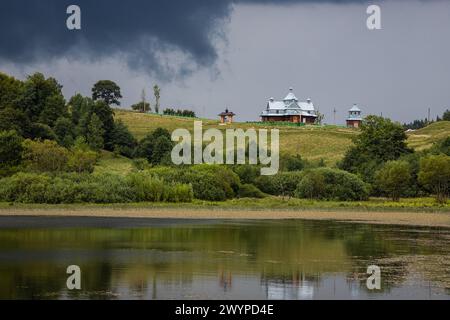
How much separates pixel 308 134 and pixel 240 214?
283 feet

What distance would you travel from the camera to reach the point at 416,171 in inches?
4247

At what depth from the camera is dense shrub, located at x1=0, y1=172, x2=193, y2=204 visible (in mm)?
89500

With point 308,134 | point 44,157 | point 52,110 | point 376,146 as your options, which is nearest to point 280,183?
point 376,146

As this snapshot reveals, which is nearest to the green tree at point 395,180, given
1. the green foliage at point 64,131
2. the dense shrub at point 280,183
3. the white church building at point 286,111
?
the dense shrub at point 280,183

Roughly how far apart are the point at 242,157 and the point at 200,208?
30.0 meters

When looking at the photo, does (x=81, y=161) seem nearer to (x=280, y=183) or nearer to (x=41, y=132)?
(x=41, y=132)

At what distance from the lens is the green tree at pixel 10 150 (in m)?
102

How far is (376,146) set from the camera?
4911 inches

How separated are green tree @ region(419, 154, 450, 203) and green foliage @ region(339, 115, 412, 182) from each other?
15094 millimetres

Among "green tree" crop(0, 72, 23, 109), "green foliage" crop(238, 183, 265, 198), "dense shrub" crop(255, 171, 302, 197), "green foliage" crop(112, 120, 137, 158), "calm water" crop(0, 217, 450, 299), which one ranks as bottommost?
"calm water" crop(0, 217, 450, 299)

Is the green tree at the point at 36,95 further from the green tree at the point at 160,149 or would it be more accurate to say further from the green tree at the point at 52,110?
the green tree at the point at 160,149

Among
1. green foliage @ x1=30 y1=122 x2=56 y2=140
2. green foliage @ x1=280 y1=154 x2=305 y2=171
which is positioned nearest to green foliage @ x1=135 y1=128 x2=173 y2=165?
green foliage @ x1=30 y1=122 x2=56 y2=140

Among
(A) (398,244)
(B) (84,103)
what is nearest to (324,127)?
(B) (84,103)

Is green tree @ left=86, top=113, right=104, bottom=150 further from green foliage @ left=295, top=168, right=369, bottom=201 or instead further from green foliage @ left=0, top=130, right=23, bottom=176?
green foliage @ left=295, top=168, right=369, bottom=201
